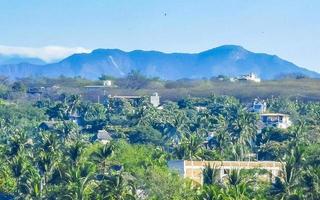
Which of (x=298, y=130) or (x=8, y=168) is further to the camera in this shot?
(x=298, y=130)

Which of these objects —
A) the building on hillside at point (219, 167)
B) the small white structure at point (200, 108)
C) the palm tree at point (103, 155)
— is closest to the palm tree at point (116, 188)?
the palm tree at point (103, 155)

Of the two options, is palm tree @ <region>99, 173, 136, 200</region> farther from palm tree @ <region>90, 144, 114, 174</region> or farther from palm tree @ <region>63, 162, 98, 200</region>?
palm tree @ <region>90, 144, 114, 174</region>

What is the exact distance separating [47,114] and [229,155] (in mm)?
65272

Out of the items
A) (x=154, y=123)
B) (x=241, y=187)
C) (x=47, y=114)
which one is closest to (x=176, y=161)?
(x=241, y=187)

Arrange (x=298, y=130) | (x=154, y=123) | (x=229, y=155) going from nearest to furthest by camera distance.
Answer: (x=229, y=155)
(x=298, y=130)
(x=154, y=123)

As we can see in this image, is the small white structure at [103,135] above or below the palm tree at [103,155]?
below

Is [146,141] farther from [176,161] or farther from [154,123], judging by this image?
[176,161]

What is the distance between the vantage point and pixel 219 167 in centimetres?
7600

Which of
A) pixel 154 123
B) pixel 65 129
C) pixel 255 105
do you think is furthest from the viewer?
pixel 255 105

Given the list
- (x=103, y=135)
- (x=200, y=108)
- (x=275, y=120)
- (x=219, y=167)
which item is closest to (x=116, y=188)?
(x=219, y=167)

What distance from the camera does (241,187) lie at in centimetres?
5809

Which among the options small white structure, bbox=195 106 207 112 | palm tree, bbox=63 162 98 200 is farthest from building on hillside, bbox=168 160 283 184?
small white structure, bbox=195 106 207 112

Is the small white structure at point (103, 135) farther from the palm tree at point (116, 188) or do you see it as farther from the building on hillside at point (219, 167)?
the palm tree at point (116, 188)

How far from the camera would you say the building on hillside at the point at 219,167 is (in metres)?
76.7
